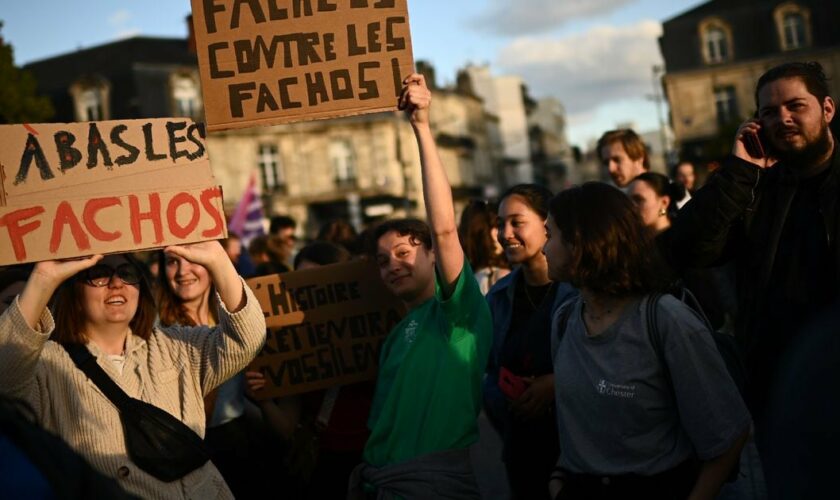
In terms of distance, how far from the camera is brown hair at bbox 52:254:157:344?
4172mm

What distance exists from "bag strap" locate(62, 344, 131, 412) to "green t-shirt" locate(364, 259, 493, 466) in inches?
45.1

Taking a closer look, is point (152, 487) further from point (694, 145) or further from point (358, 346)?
point (694, 145)

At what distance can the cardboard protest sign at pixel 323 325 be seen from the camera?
17.8 feet

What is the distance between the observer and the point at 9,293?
5.04 metres

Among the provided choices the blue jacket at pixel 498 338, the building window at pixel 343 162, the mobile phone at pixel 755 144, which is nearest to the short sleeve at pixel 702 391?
the mobile phone at pixel 755 144

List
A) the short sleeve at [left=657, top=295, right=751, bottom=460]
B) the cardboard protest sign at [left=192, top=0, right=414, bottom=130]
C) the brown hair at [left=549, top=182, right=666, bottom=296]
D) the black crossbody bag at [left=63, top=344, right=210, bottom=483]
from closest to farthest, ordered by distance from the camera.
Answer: the short sleeve at [left=657, top=295, right=751, bottom=460] → the brown hair at [left=549, top=182, right=666, bottom=296] → the black crossbody bag at [left=63, top=344, right=210, bottom=483] → the cardboard protest sign at [left=192, top=0, right=414, bottom=130]

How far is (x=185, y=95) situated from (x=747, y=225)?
152 feet

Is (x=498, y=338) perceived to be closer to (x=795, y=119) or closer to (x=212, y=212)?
(x=212, y=212)

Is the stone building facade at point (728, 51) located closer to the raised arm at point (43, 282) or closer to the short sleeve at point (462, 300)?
the short sleeve at point (462, 300)

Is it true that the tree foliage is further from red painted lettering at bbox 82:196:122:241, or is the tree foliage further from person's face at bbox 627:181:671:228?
red painted lettering at bbox 82:196:122:241

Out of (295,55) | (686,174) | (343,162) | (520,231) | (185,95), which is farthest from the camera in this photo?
(343,162)

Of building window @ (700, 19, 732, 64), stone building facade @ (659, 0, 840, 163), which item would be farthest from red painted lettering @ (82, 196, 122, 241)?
building window @ (700, 19, 732, 64)

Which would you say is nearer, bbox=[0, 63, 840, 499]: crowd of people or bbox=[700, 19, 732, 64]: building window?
bbox=[0, 63, 840, 499]: crowd of people

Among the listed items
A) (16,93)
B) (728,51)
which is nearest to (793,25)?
(728,51)
